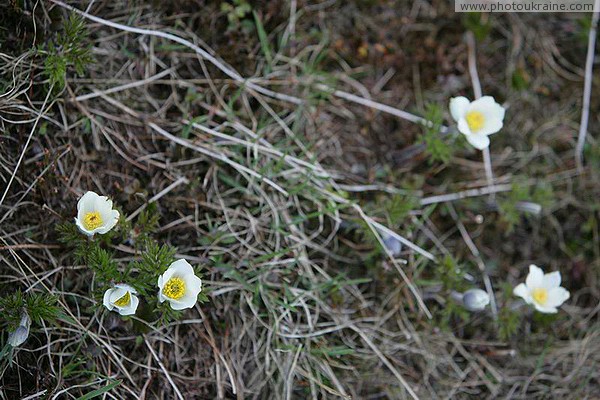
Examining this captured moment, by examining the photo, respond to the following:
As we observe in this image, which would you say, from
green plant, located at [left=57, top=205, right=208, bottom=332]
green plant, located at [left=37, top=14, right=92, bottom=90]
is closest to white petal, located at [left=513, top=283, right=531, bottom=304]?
green plant, located at [left=57, top=205, right=208, bottom=332]

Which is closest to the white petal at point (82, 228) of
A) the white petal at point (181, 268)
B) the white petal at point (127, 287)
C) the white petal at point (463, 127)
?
the white petal at point (127, 287)

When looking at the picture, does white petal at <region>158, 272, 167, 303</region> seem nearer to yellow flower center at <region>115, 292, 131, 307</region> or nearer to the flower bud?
yellow flower center at <region>115, 292, 131, 307</region>

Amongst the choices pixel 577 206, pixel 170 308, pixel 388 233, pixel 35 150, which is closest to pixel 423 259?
pixel 388 233

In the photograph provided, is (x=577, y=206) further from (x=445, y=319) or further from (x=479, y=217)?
(x=445, y=319)

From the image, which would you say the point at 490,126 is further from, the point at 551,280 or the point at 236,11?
the point at 236,11

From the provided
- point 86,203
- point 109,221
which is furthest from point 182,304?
point 86,203

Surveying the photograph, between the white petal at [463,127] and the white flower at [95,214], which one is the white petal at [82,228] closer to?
the white flower at [95,214]
